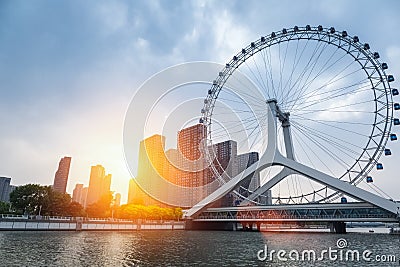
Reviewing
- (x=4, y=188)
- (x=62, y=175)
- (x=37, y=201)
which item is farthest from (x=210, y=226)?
(x=62, y=175)

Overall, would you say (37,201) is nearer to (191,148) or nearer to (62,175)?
(191,148)

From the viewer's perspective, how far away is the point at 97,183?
123938 millimetres

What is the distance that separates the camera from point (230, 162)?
5612 centimetres

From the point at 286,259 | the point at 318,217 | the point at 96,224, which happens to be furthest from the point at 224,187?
the point at 286,259

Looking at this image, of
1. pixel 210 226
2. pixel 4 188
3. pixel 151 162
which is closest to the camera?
pixel 151 162

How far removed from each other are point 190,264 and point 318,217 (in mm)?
38869

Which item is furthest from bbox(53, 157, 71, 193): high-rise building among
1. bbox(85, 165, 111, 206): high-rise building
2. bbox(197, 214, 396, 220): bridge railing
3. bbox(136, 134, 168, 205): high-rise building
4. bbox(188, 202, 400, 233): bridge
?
bbox(197, 214, 396, 220): bridge railing

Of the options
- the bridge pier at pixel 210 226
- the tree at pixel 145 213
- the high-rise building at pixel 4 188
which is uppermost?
the high-rise building at pixel 4 188

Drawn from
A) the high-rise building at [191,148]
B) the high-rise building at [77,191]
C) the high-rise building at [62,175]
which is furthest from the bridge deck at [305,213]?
the high-rise building at [77,191]

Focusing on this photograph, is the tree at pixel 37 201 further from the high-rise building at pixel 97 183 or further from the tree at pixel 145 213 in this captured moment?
the high-rise building at pixel 97 183

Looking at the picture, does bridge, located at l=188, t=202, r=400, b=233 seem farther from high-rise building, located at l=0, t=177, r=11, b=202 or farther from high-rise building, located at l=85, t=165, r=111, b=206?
high-rise building, located at l=0, t=177, r=11, b=202

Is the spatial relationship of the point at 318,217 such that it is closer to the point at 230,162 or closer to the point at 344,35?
the point at 230,162

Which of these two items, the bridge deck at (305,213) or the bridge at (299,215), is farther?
the bridge at (299,215)

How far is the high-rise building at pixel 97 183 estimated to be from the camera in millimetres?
121312
